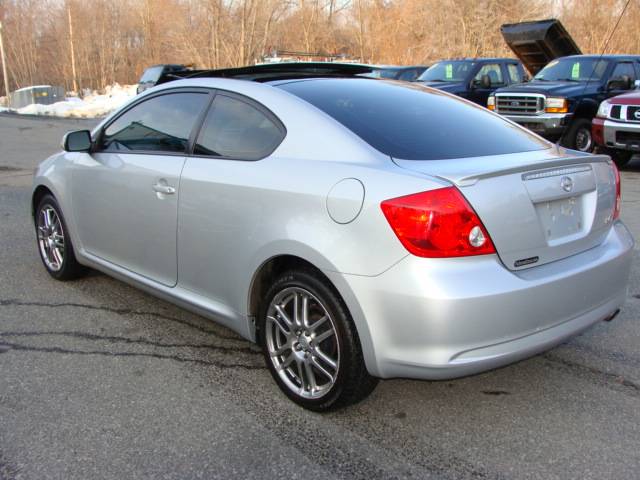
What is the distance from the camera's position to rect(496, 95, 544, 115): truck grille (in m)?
12.6

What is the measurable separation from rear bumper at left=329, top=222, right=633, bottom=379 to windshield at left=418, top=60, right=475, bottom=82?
44.9ft

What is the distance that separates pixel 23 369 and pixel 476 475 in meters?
2.53

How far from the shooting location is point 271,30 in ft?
122

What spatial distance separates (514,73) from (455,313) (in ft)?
50.8

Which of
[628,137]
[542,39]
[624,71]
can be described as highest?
[542,39]

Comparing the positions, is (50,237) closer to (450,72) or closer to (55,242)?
(55,242)

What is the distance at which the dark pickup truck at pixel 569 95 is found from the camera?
1241cm

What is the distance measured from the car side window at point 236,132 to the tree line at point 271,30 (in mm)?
29381

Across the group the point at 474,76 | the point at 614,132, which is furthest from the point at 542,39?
the point at 614,132

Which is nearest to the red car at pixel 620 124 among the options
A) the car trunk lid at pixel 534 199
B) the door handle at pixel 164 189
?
the car trunk lid at pixel 534 199

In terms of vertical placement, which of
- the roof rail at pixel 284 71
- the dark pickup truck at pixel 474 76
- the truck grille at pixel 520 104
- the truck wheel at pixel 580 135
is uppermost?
the roof rail at pixel 284 71

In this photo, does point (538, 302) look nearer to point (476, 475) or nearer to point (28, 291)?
point (476, 475)

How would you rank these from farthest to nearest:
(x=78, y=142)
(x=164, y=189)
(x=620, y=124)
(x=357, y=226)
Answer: (x=620, y=124) → (x=78, y=142) → (x=164, y=189) → (x=357, y=226)

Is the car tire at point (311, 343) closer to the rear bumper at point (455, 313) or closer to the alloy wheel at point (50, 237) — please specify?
the rear bumper at point (455, 313)
